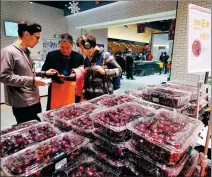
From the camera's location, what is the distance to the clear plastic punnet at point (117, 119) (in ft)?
3.39

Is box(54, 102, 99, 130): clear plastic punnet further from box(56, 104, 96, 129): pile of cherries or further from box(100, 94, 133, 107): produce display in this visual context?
box(100, 94, 133, 107): produce display

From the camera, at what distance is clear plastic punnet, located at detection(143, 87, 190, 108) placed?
158 cm

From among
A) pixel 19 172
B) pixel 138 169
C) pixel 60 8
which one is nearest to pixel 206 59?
pixel 138 169

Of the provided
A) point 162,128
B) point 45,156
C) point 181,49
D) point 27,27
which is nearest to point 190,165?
point 162,128

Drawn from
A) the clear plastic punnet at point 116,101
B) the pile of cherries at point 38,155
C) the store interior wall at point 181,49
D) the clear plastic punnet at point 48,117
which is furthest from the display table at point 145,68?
the pile of cherries at point 38,155

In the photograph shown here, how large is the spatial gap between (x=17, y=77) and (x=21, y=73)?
0.11m

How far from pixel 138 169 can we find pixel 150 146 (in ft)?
0.53

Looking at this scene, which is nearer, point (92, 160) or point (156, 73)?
point (92, 160)

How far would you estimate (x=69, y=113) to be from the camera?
131 centimetres

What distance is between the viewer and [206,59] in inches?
47.7

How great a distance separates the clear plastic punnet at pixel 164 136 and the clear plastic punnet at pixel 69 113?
0.45 m

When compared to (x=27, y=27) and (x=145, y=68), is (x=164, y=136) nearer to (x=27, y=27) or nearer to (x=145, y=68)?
Result: (x=27, y=27)

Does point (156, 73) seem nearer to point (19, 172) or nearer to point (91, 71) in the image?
point (91, 71)

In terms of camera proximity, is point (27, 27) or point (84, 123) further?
point (27, 27)
